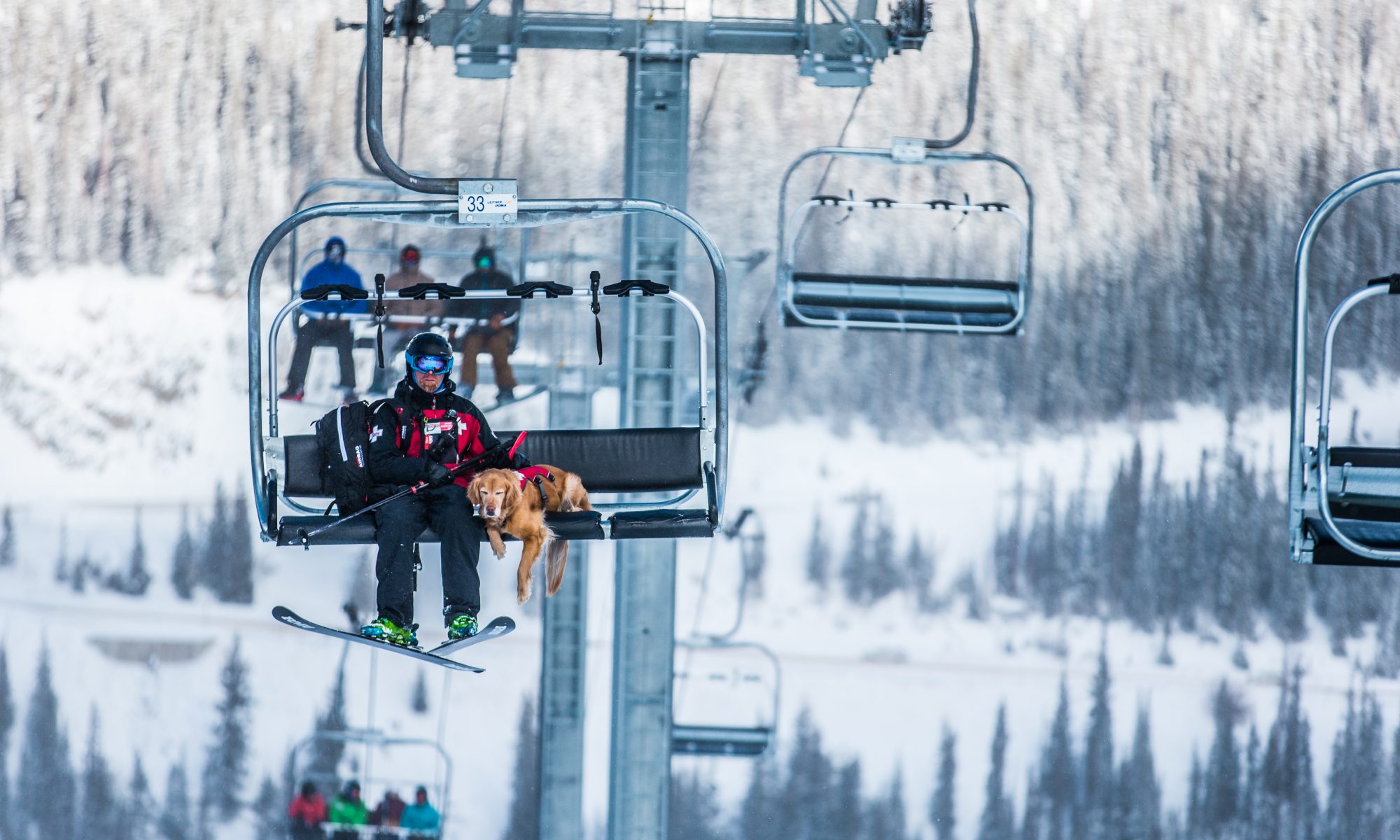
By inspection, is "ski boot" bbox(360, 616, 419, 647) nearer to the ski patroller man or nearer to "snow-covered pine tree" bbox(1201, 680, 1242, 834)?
the ski patroller man

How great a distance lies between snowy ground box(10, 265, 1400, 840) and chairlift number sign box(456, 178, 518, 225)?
4271mm

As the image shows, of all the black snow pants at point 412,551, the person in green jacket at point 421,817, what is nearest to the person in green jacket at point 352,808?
the person in green jacket at point 421,817

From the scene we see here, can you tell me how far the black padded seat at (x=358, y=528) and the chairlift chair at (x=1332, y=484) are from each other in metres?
1.77

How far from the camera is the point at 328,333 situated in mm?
6105

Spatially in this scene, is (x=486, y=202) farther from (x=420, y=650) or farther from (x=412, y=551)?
(x=420, y=650)

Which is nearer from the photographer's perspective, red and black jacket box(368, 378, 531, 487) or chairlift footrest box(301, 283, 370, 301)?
chairlift footrest box(301, 283, 370, 301)

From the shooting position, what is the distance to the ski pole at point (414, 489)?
343cm

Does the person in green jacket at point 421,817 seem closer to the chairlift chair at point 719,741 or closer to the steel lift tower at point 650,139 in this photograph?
the steel lift tower at point 650,139

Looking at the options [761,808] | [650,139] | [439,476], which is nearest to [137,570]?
[761,808]

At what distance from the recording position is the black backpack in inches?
142

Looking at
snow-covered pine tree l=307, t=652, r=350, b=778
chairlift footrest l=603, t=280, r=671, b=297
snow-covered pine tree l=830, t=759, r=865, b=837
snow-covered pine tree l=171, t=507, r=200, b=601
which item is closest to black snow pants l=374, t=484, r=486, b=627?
chairlift footrest l=603, t=280, r=671, b=297

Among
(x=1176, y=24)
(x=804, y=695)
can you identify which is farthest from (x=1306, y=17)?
(x=804, y=695)

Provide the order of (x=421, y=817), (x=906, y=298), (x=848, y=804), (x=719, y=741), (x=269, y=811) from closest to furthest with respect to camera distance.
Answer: (x=906, y=298), (x=719, y=741), (x=421, y=817), (x=269, y=811), (x=848, y=804)

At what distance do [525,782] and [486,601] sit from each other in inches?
46.1
